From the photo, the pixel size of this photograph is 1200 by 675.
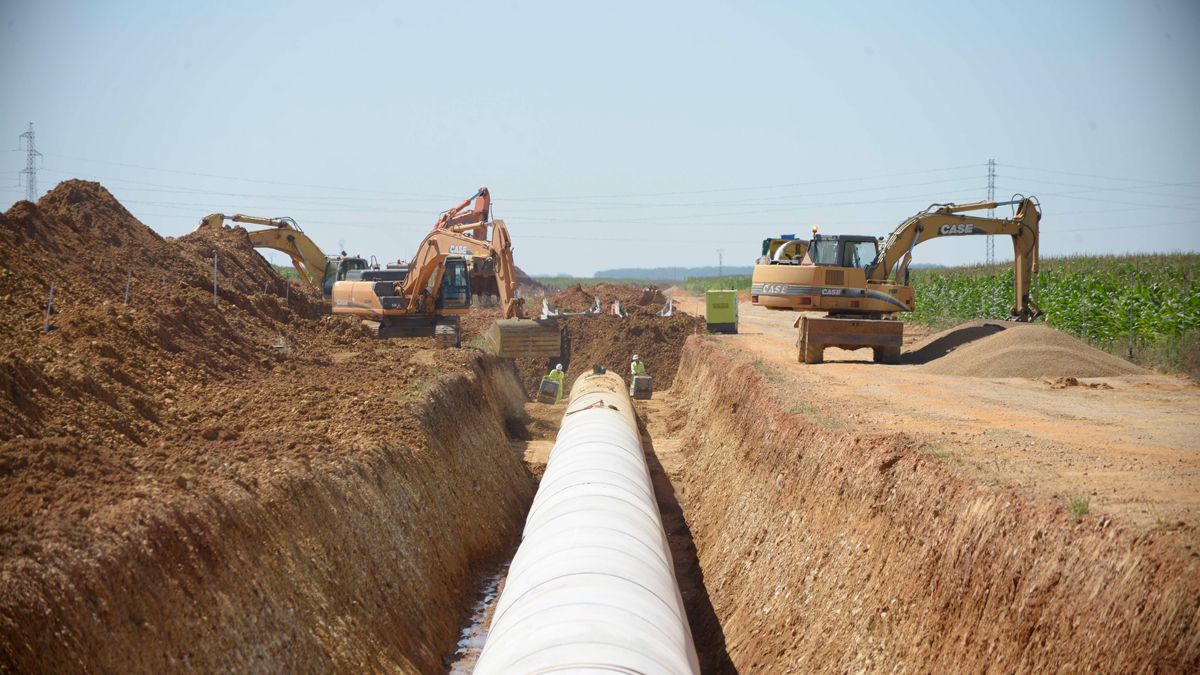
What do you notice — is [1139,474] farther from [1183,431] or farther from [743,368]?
[743,368]

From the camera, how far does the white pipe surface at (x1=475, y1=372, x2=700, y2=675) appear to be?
23.6ft

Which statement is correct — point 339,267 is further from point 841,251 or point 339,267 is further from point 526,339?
point 841,251

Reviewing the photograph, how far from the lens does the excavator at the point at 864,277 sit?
24.0m

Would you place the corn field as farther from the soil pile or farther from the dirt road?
the soil pile

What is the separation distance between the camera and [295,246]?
37.8 m

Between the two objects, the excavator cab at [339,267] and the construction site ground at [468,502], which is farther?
Answer: the excavator cab at [339,267]

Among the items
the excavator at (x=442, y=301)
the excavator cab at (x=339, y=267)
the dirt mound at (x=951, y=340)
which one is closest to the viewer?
the dirt mound at (x=951, y=340)

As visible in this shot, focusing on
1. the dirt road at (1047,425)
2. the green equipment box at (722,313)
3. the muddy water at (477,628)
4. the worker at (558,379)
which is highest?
the green equipment box at (722,313)

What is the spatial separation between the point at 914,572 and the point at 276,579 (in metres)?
6.00

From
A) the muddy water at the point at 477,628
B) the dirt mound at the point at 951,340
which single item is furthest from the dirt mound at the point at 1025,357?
the muddy water at the point at 477,628

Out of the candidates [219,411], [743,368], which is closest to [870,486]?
→ [219,411]

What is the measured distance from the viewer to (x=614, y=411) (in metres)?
18.1

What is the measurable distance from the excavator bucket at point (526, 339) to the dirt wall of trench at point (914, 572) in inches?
519

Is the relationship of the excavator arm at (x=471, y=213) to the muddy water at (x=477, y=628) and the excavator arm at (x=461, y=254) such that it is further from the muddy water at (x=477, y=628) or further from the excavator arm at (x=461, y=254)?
the muddy water at (x=477, y=628)
